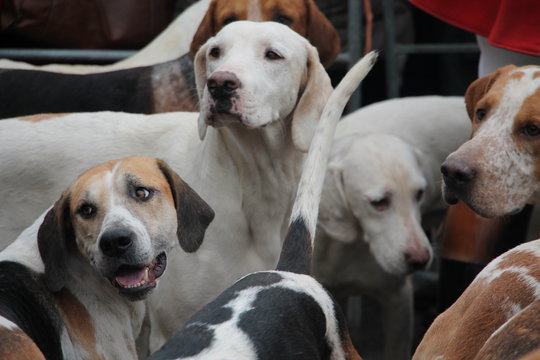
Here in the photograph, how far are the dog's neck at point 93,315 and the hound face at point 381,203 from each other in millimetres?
1593

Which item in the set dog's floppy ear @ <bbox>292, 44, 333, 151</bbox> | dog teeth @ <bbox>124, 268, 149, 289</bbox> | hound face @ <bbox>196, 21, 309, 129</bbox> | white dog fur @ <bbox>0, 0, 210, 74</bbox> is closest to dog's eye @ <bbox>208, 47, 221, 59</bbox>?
hound face @ <bbox>196, 21, 309, 129</bbox>

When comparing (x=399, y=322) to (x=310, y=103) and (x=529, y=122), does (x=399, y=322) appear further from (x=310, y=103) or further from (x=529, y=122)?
(x=529, y=122)

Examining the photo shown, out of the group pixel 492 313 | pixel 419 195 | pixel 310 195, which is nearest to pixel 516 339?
pixel 492 313

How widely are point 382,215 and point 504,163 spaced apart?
3.89 feet

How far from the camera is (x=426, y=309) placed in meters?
6.00

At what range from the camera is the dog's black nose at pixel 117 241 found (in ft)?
10.7

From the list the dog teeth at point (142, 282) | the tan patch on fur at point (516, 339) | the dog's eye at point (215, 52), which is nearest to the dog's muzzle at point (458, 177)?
the dog's eye at point (215, 52)

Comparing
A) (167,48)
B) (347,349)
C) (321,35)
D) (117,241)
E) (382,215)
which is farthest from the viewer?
(167,48)

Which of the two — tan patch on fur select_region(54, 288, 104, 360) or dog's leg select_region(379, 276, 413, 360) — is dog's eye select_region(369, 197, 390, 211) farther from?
tan patch on fur select_region(54, 288, 104, 360)

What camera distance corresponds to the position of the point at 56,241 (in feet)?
11.2

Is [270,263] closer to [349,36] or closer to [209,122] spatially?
[209,122]

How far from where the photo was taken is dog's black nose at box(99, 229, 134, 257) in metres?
3.26

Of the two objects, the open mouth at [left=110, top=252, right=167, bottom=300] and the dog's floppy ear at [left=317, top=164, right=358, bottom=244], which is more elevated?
the open mouth at [left=110, top=252, right=167, bottom=300]

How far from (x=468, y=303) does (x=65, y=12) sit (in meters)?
4.20
